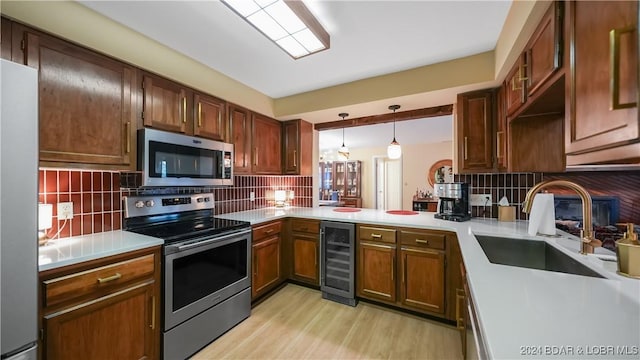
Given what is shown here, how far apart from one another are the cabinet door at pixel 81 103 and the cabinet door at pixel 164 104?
0.10m

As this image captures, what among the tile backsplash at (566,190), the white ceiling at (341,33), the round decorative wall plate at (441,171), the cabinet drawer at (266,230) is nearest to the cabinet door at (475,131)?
the tile backsplash at (566,190)

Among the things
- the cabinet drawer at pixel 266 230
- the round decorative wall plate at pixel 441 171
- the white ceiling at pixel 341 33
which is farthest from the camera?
the round decorative wall plate at pixel 441 171

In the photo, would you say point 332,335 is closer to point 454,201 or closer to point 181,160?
point 454,201

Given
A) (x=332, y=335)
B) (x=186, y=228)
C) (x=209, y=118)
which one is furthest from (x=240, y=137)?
(x=332, y=335)

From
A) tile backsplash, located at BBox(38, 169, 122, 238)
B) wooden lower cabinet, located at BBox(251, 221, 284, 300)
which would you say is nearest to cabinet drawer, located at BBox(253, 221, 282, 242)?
wooden lower cabinet, located at BBox(251, 221, 284, 300)

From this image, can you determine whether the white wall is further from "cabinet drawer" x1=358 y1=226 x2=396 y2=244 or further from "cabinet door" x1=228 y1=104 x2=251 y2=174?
"cabinet door" x1=228 y1=104 x2=251 y2=174

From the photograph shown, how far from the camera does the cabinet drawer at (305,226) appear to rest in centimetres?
264

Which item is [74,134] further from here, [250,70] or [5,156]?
[250,70]

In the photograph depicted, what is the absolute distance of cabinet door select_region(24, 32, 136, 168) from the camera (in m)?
1.33

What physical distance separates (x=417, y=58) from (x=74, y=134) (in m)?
2.49

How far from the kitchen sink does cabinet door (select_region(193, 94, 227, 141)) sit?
2345mm

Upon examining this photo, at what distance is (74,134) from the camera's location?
1.45m

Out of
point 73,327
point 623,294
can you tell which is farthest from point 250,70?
point 623,294

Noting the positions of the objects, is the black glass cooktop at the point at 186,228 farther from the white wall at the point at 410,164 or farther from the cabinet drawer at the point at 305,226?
the white wall at the point at 410,164
